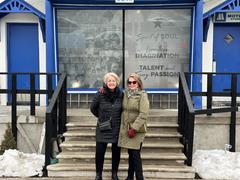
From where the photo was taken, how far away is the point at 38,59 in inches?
372

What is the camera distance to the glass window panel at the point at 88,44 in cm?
847

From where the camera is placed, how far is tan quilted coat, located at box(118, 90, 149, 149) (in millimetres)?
5098

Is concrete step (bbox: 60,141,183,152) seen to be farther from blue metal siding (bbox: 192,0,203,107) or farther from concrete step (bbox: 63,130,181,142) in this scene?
blue metal siding (bbox: 192,0,203,107)

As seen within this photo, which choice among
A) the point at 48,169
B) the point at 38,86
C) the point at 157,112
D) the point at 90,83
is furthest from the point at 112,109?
the point at 38,86

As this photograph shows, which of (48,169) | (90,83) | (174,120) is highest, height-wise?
(90,83)

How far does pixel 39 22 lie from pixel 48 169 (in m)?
4.32

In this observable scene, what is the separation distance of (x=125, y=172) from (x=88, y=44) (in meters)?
3.60

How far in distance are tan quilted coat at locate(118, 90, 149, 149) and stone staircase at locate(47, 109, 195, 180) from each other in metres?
0.86

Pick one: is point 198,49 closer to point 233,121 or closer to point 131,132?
point 233,121

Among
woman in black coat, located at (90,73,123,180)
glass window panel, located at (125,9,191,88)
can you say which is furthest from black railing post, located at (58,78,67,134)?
glass window panel, located at (125,9,191,88)

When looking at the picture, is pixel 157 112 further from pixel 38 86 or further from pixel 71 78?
pixel 38 86

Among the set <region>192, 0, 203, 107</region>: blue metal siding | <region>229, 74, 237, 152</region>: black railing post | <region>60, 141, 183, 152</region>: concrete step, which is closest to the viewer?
<region>60, 141, 183, 152</region>: concrete step

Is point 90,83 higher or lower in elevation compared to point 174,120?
higher

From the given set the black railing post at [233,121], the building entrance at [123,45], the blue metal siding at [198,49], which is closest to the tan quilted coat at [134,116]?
the black railing post at [233,121]
